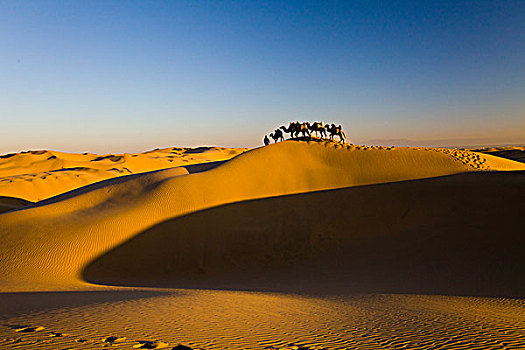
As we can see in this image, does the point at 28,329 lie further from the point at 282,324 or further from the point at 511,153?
the point at 511,153

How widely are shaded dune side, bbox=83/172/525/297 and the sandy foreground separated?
0.08 meters

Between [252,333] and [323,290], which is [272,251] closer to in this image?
[323,290]

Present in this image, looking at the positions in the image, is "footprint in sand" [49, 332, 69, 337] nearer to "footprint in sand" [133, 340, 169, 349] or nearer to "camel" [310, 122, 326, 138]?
"footprint in sand" [133, 340, 169, 349]

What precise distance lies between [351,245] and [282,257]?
123 inches

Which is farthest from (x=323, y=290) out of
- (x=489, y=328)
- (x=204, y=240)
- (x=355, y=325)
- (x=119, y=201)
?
(x=119, y=201)

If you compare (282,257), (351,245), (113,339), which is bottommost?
(282,257)

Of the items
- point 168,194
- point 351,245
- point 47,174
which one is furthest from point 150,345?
point 47,174

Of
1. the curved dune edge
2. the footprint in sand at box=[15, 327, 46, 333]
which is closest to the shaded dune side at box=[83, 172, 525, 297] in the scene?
the curved dune edge

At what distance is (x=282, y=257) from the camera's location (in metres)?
14.8

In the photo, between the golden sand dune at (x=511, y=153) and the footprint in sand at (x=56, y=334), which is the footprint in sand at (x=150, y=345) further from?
the golden sand dune at (x=511, y=153)

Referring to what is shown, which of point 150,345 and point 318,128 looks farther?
point 318,128

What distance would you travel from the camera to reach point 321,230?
1650cm

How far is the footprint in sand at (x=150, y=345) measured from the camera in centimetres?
497

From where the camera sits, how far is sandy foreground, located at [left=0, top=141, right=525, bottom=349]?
6008 mm
